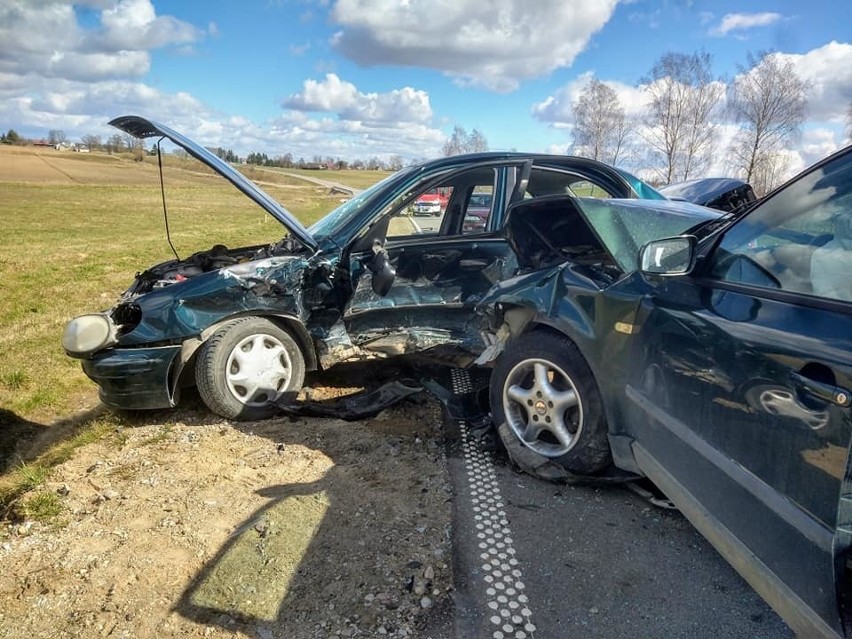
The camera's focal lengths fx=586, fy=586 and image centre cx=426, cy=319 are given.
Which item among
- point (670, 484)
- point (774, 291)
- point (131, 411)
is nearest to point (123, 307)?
point (131, 411)

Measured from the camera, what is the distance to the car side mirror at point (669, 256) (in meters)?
2.35

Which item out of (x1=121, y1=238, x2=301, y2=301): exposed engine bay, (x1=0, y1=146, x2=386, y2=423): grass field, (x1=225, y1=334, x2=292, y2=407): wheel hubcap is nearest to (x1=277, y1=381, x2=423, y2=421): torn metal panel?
(x1=225, y1=334, x2=292, y2=407): wheel hubcap

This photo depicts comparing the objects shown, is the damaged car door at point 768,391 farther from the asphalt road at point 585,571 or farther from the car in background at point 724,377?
the asphalt road at point 585,571

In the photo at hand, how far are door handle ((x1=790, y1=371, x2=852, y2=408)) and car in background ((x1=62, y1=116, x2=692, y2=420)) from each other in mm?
2861

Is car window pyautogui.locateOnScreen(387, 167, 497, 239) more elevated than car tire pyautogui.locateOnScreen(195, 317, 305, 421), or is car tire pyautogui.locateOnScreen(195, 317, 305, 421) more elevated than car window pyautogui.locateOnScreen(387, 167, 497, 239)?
car window pyautogui.locateOnScreen(387, 167, 497, 239)

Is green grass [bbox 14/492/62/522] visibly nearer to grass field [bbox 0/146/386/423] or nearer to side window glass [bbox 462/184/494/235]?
grass field [bbox 0/146/386/423]

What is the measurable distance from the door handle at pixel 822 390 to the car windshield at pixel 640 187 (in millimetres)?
3676

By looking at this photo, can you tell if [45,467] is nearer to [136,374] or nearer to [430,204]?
Answer: [136,374]

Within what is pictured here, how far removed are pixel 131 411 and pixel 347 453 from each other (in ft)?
6.21

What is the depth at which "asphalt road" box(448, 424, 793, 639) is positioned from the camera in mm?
2184

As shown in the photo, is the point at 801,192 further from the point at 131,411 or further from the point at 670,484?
the point at 131,411

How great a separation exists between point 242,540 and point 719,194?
6.69 m

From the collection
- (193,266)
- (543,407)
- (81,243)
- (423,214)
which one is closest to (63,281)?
(81,243)

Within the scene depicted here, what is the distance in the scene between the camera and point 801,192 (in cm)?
195
